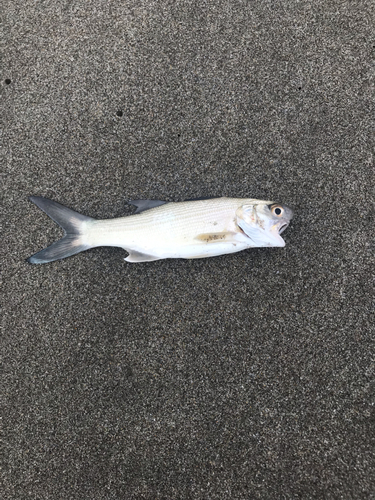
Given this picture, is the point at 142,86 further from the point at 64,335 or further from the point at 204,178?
the point at 64,335

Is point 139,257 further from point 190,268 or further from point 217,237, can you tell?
point 217,237

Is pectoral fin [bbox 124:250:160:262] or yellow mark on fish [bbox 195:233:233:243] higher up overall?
yellow mark on fish [bbox 195:233:233:243]

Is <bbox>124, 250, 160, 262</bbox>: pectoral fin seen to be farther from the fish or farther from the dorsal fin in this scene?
the dorsal fin

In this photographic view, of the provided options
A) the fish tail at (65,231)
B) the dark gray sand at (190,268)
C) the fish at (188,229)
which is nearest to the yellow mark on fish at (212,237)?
the fish at (188,229)

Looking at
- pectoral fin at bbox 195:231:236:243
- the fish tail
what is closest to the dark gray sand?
the fish tail

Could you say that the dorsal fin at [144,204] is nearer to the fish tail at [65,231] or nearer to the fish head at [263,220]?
the fish tail at [65,231]
